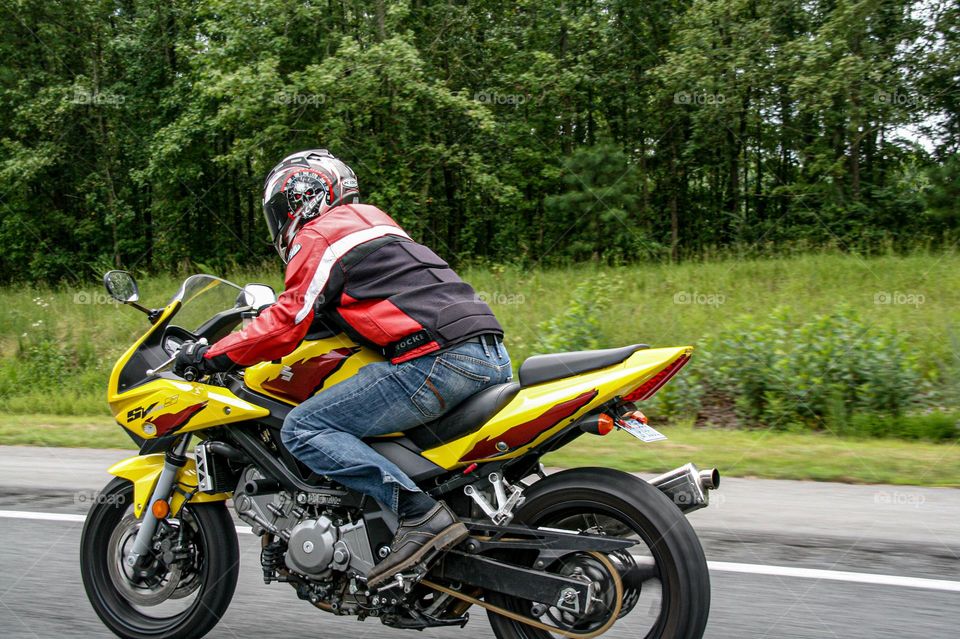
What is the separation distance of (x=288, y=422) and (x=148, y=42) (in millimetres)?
27067

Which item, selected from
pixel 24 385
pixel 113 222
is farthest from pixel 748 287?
pixel 113 222

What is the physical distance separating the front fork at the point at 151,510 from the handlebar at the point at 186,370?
1.00ft

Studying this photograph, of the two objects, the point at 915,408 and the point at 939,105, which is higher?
the point at 939,105

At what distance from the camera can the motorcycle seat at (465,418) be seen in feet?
11.4

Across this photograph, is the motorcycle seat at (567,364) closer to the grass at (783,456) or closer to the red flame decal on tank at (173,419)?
the red flame decal on tank at (173,419)

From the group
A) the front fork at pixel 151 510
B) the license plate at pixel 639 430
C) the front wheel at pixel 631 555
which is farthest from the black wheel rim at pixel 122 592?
the license plate at pixel 639 430

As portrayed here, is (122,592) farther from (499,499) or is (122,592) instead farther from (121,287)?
(499,499)

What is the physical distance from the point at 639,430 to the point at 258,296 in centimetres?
176

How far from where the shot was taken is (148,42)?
27.4m

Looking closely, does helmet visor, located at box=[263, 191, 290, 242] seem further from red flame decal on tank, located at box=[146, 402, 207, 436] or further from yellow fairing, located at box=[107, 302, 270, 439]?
red flame decal on tank, located at box=[146, 402, 207, 436]

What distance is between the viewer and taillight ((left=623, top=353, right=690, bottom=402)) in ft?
10.9

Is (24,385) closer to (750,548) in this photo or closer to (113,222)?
(750,548)

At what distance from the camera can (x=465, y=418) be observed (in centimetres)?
351

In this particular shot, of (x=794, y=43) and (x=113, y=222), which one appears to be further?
(x=113, y=222)
